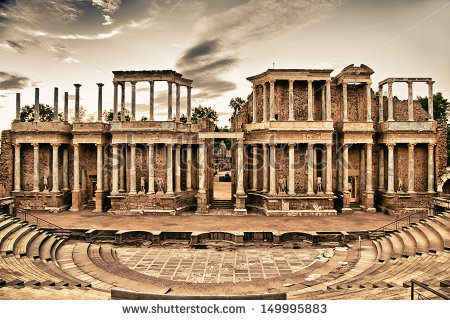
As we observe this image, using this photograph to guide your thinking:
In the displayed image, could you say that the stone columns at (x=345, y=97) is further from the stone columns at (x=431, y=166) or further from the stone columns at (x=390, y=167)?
the stone columns at (x=431, y=166)

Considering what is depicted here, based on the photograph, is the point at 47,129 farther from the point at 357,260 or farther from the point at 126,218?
the point at 357,260

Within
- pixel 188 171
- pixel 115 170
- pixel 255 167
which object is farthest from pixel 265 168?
pixel 115 170

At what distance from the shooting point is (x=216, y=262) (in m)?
14.6

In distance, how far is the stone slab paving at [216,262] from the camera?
13039mm

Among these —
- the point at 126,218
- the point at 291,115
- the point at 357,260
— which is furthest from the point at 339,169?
the point at 126,218

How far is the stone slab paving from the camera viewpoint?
13.0m

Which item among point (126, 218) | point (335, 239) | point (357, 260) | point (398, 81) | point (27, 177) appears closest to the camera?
point (357, 260)

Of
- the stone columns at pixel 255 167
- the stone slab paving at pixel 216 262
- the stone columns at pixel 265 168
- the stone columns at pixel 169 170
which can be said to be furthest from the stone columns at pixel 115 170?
the stone columns at pixel 265 168

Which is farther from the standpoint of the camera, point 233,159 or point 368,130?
point 233,159

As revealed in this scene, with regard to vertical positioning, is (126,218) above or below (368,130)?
below

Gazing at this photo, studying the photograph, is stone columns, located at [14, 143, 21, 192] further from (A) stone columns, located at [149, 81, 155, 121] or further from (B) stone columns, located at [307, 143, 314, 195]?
(B) stone columns, located at [307, 143, 314, 195]

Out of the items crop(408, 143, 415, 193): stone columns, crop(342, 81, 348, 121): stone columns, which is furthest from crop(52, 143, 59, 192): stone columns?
crop(408, 143, 415, 193): stone columns

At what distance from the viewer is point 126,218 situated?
2323 centimetres

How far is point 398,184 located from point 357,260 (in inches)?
578
